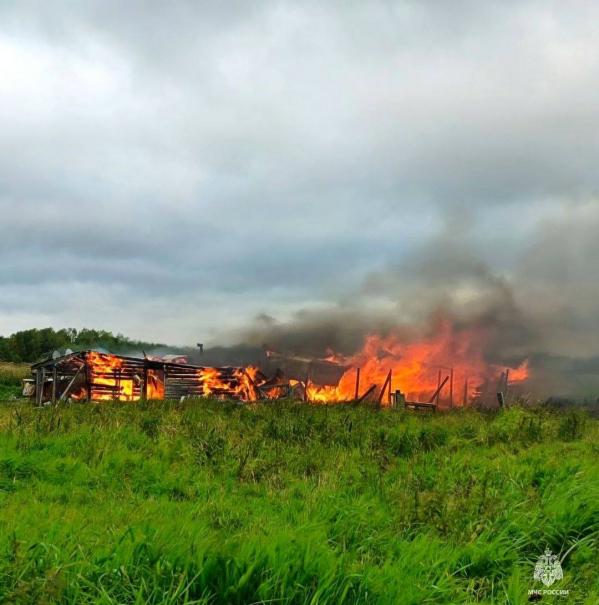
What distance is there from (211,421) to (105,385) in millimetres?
19449

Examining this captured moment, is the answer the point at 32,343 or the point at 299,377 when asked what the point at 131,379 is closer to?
the point at 299,377

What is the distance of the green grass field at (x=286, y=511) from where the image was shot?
3760mm

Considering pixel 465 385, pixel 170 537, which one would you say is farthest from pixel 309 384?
pixel 170 537

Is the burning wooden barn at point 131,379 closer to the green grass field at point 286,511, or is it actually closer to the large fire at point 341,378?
the large fire at point 341,378

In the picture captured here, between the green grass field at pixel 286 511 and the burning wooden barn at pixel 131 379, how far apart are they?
17.3 meters

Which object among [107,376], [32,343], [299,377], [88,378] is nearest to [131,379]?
[107,376]

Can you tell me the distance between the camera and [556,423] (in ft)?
48.2

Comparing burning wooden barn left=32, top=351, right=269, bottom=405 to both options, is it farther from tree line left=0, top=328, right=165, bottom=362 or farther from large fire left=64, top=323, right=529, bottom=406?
tree line left=0, top=328, right=165, bottom=362

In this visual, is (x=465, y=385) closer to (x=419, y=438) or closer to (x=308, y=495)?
(x=419, y=438)

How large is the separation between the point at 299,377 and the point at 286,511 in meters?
33.6

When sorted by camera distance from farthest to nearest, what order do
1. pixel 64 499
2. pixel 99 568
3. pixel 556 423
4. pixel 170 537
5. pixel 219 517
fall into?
pixel 556 423
pixel 64 499
pixel 219 517
pixel 170 537
pixel 99 568

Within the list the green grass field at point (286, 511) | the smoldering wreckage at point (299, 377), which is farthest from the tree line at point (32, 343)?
the green grass field at point (286, 511)

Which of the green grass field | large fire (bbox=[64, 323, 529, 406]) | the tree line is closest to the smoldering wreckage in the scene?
large fire (bbox=[64, 323, 529, 406])

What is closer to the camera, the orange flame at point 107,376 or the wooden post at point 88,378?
the wooden post at point 88,378
